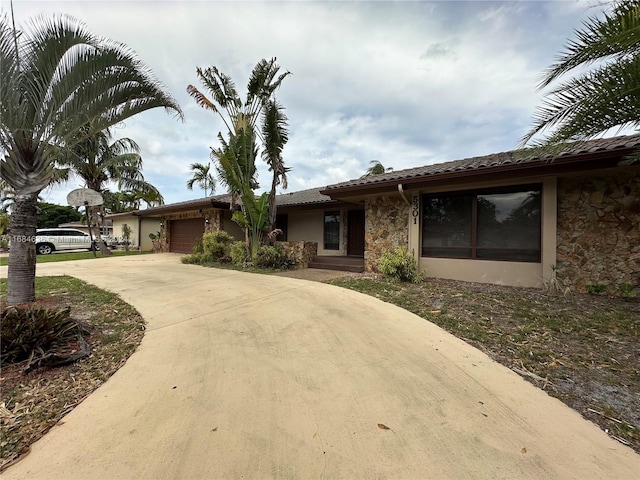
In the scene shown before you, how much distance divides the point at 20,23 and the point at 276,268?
7.79 metres

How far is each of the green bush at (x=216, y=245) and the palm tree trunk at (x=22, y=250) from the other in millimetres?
6921

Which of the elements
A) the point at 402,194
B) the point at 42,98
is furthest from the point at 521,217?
the point at 42,98

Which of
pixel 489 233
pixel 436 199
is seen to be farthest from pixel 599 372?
pixel 436 199

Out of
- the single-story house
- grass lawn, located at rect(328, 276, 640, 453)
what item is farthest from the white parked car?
grass lawn, located at rect(328, 276, 640, 453)

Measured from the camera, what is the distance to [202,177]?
27.9m

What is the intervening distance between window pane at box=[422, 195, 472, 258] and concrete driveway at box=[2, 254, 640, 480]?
457 centimetres

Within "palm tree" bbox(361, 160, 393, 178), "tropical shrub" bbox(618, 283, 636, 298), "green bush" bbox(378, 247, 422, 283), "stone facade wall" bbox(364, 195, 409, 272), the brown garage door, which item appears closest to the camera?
"tropical shrub" bbox(618, 283, 636, 298)

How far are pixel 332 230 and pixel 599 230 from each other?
29.6 feet

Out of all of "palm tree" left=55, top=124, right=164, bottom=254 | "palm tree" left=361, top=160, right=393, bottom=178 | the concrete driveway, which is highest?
"palm tree" left=361, top=160, right=393, bottom=178

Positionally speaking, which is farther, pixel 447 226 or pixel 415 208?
pixel 415 208

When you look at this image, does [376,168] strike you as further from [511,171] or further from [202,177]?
[202,177]

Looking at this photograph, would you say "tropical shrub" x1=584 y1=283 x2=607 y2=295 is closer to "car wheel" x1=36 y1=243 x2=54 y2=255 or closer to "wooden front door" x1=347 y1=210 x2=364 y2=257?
"wooden front door" x1=347 y1=210 x2=364 y2=257

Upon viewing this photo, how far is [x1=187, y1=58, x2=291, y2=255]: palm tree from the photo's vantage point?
952 centimetres

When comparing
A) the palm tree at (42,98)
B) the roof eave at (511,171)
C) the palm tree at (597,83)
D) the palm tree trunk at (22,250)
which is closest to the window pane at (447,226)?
the roof eave at (511,171)
